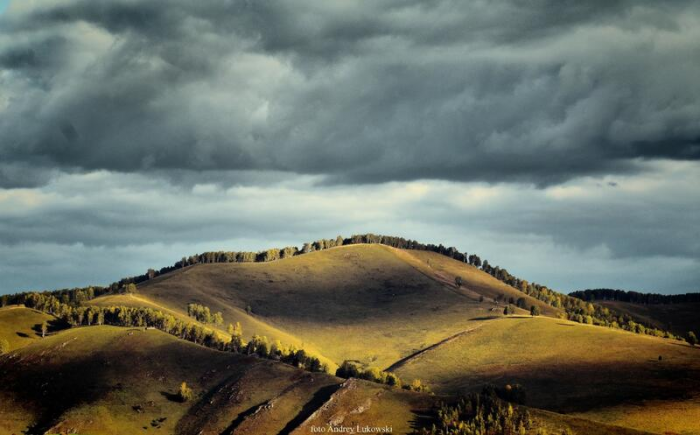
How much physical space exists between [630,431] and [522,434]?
27.6m

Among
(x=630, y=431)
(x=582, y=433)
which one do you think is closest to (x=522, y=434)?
(x=582, y=433)

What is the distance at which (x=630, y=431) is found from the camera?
197 metres

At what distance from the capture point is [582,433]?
197 metres

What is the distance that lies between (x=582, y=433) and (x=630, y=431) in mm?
12394

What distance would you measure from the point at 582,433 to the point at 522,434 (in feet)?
50.0

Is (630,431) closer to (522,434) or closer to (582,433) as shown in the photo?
(582,433)

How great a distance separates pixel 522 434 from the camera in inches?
7859
